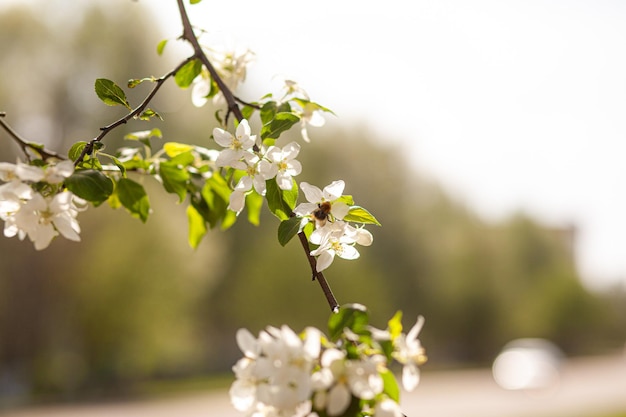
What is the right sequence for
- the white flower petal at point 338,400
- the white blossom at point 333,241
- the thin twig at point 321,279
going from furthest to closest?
1. the white blossom at point 333,241
2. the thin twig at point 321,279
3. the white flower petal at point 338,400

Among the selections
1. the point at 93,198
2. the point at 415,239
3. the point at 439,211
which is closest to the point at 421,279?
the point at 415,239

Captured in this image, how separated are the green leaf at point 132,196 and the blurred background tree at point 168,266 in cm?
1004

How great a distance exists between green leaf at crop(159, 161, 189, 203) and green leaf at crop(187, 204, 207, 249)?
117mm

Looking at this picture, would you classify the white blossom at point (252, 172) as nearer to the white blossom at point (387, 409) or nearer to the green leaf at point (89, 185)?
the green leaf at point (89, 185)

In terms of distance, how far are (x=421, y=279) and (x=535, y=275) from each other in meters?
8.88

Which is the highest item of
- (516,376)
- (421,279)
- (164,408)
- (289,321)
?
(421,279)

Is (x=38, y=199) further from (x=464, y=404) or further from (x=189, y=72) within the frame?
(x=464, y=404)

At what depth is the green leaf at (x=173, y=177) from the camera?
1.21 m

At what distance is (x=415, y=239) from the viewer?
22.4 meters

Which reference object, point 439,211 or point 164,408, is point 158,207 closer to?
point 164,408

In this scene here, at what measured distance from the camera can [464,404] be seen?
14.8m

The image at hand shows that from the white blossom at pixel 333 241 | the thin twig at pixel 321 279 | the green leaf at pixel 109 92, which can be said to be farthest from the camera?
the green leaf at pixel 109 92

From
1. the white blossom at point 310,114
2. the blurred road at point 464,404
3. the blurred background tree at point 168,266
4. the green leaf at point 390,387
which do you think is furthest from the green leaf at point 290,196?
the blurred road at point 464,404

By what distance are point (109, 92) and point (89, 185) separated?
210 millimetres
